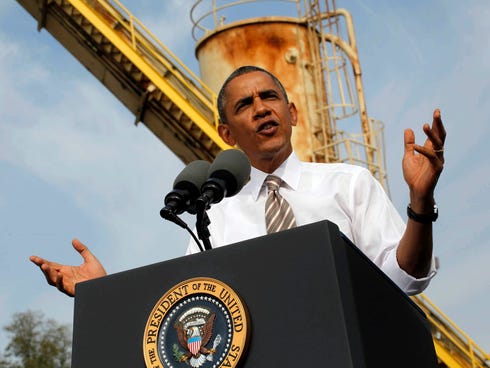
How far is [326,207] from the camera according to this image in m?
3.14

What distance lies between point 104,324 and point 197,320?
0.32m

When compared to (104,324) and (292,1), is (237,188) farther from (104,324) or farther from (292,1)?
(292,1)

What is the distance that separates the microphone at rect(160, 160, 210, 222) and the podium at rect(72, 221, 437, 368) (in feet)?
0.99

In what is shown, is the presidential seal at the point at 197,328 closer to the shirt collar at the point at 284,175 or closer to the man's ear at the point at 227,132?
the shirt collar at the point at 284,175

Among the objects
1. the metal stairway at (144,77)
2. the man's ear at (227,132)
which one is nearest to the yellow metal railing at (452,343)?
the metal stairway at (144,77)

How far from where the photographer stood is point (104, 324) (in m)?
2.23

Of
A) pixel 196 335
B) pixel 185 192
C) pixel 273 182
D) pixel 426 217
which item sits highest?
pixel 273 182

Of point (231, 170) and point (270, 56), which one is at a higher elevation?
point (270, 56)

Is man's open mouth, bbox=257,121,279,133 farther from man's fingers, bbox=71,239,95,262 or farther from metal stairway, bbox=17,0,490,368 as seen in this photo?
metal stairway, bbox=17,0,490,368

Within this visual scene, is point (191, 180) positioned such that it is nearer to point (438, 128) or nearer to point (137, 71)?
point (438, 128)

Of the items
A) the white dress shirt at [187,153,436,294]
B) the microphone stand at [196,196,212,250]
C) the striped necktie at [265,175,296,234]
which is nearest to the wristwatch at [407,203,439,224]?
the white dress shirt at [187,153,436,294]

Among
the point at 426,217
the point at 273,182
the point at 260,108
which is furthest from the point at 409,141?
the point at 260,108

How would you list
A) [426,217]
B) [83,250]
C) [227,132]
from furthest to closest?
[227,132] → [83,250] → [426,217]

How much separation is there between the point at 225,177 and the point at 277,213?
0.59 meters
